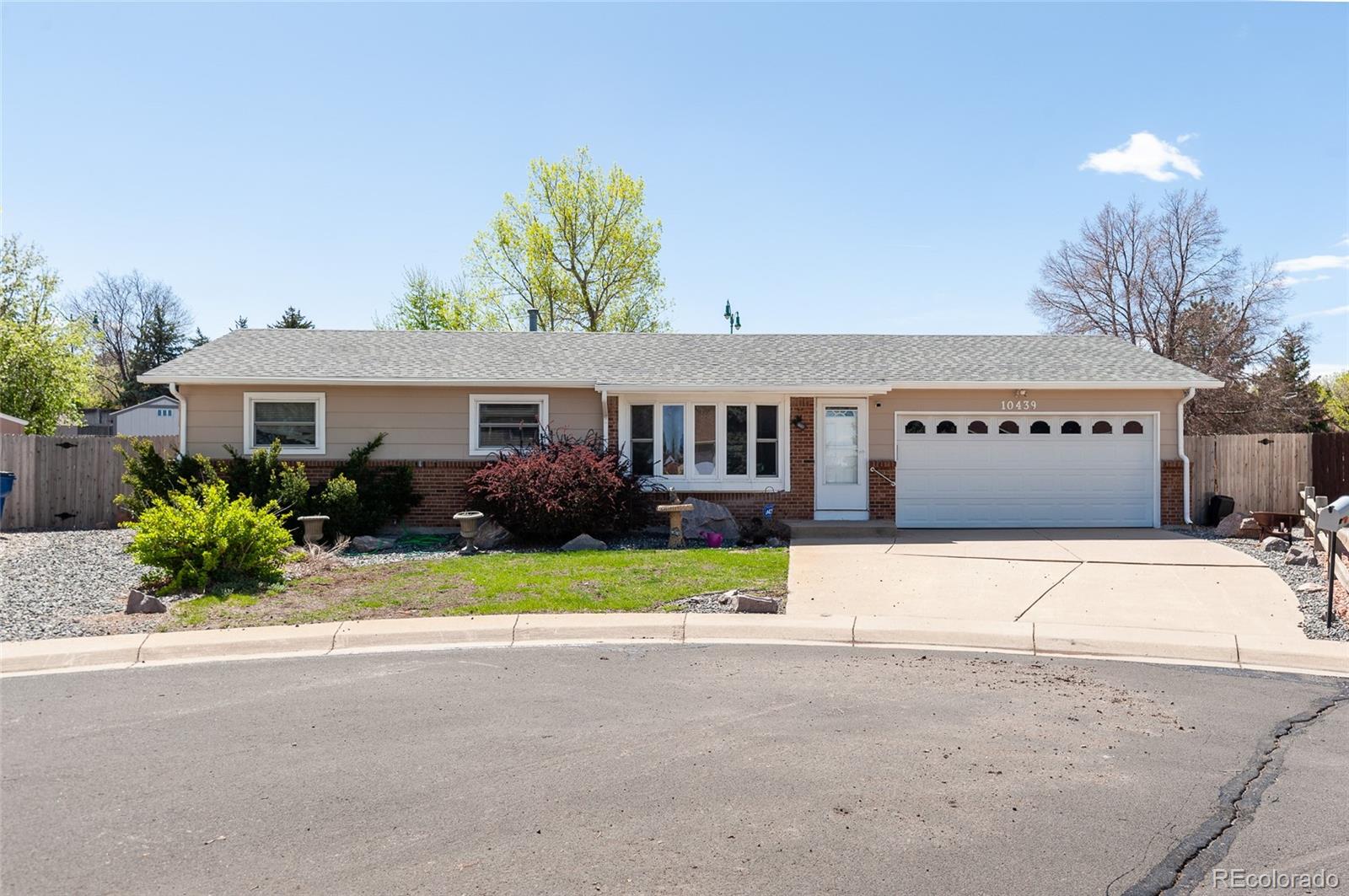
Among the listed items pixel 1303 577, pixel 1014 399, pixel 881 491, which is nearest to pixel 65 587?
pixel 881 491

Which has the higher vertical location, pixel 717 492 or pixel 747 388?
pixel 747 388

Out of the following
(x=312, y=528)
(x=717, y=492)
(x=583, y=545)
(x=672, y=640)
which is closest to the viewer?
(x=672, y=640)

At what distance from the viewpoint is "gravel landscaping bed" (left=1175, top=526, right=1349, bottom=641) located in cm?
882

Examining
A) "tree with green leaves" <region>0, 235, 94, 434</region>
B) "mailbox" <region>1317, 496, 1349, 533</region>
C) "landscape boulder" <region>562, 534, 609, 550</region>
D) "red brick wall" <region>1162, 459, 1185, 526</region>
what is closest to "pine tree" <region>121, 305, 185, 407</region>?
"tree with green leaves" <region>0, 235, 94, 434</region>

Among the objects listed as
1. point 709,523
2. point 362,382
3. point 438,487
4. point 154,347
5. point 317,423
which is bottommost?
point 709,523

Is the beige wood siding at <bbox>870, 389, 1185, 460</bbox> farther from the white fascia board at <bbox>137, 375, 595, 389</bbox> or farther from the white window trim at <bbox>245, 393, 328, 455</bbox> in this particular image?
the white window trim at <bbox>245, 393, 328, 455</bbox>

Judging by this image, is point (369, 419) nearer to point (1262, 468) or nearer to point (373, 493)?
point (373, 493)

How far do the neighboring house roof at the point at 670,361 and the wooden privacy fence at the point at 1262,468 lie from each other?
140 centimetres

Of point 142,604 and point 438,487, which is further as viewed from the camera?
point 438,487

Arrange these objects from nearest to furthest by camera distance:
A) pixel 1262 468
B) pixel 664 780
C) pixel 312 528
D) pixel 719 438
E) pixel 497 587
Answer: pixel 664 780 → pixel 497 587 → pixel 312 528 → pixel 719 438 → pixel 1262 468

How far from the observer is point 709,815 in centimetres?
455

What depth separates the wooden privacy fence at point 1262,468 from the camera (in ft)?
56.1

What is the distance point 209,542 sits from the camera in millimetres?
10594

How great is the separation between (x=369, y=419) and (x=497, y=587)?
744 centimetres
